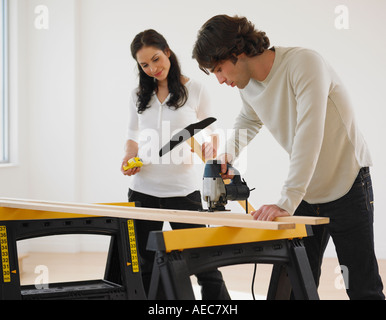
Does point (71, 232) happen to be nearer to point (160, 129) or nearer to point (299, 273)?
point (160, 129)

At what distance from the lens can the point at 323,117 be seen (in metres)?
1.71

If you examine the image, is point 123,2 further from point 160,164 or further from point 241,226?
point 241,226

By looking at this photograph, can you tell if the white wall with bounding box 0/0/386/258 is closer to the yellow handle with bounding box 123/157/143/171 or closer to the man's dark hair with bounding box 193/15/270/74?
the yellow handle with bounding box 123/157/143/171

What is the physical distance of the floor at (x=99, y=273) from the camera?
380 centimetres

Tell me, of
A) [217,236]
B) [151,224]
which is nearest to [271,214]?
[217,236]

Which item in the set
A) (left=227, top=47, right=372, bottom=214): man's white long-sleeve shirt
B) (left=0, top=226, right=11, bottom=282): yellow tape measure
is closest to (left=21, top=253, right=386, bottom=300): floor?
(left=0, top=226, right=11, bottom=282): yellow tape measure

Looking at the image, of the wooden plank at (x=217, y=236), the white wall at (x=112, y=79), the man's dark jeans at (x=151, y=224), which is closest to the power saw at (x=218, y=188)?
the wooden plank at (x=217, y=236)

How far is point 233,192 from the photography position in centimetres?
191

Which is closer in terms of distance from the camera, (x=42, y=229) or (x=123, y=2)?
(x=42, y=229)

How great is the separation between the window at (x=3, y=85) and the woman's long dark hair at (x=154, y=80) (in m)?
2.57

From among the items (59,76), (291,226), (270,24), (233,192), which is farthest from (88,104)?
(291,226)

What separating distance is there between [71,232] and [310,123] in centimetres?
117

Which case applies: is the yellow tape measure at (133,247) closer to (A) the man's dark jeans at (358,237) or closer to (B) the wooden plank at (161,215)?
(B) the wooden plank at (161,215)
